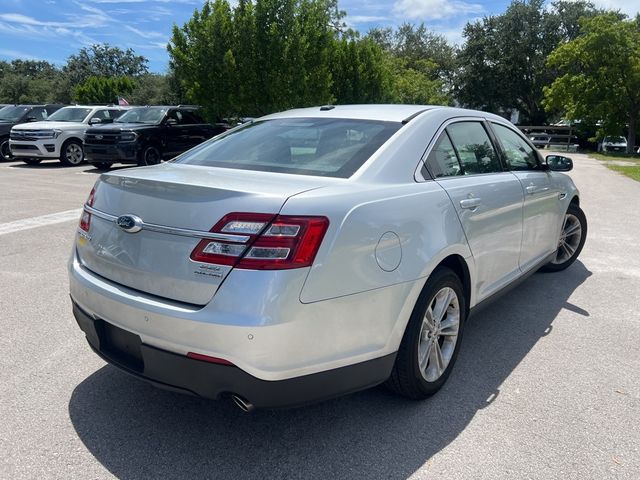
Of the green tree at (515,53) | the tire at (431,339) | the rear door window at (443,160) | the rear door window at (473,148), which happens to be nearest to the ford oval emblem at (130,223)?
the tire at (431,339)

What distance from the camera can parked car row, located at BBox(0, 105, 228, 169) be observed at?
1391 centimetres

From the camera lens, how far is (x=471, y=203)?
3281 millimetres

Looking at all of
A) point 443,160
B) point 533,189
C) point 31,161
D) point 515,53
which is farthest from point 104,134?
point 515,53

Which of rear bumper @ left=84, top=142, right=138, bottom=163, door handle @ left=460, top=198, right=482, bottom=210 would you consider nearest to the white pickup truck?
rear bumper @ left=84, top=142, right=138, bottom=163

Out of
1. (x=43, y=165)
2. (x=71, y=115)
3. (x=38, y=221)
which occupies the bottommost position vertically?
(x=43, y=165)

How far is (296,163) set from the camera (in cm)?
300

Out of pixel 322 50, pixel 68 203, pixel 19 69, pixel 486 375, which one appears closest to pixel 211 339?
pixel 486 375

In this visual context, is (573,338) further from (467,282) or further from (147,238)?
(147,238)

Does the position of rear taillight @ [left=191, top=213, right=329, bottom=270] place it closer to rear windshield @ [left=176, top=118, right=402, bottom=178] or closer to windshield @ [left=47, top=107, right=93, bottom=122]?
rear windshield @ [left=176, top=118, right=402, bottom=178]

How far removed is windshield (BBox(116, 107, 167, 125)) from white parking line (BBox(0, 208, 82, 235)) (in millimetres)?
6818

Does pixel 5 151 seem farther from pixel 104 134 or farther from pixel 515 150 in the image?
pixel 515 150

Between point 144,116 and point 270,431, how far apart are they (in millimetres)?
13765

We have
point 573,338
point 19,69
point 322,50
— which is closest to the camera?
point 573,338

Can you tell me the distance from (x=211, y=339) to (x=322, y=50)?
17768mm
